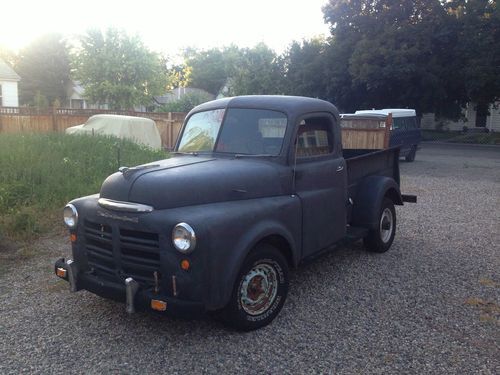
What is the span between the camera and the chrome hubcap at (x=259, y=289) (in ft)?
13.3

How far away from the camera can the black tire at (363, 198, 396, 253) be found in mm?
6234

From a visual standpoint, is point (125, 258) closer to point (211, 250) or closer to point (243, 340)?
point (211, 250)

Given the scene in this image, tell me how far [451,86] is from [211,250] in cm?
2988

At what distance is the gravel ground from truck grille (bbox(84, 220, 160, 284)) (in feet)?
1.89

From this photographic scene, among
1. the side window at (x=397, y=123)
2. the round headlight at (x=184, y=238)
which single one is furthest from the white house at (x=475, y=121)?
the round headlight at (x=184, y=238)

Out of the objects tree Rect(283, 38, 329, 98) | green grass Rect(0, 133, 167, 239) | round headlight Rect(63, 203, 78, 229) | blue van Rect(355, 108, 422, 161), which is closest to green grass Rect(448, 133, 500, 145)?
tree Rect(283, 38, 329, 98)

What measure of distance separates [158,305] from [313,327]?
4.75 ft

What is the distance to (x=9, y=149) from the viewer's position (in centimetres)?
967

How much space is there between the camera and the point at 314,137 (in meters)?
5.10

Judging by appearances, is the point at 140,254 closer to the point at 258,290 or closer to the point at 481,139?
the point at 258,290

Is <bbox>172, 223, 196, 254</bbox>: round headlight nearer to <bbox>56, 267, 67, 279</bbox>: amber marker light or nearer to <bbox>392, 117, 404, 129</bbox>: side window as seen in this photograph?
<bbox>56, 267, 67, 279</bbox>: amber marker light

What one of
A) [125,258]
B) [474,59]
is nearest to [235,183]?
[125,258]

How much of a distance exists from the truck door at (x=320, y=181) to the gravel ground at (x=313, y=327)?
0.64 m

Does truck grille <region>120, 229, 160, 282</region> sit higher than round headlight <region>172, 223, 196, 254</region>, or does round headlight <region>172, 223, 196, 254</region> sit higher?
round headlight <region>172, 223, 196, 254</region>
